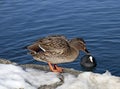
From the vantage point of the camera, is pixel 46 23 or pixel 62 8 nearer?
pixel 46 23

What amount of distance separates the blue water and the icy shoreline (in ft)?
14.0

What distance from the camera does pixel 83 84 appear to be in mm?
6867

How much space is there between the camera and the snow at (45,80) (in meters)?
6.87

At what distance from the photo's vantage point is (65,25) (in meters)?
15.6

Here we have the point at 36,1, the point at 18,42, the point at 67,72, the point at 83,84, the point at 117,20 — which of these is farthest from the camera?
the point at 36,1

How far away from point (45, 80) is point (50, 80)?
0.34 feet

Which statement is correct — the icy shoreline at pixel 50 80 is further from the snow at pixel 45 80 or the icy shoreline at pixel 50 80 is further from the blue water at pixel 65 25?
the blue water at pixel 65 25

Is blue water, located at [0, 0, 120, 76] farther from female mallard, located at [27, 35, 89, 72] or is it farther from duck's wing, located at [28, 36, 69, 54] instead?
duck's wing, located at [28, 36, 69, 54]

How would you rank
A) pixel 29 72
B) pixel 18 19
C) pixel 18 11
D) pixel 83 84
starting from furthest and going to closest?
1. pixel 18 11
2. pixel 18 19
3. pixel 29 72
4. pixel 83 84

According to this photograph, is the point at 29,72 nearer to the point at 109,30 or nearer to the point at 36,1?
the point at 109,30

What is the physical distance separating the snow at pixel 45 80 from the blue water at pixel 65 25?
14.1 feet

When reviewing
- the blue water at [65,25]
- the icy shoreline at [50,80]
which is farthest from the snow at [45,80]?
the blue water at [65,25]

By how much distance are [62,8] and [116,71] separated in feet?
23.1

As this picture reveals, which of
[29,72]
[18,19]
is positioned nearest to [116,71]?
[29,72]
